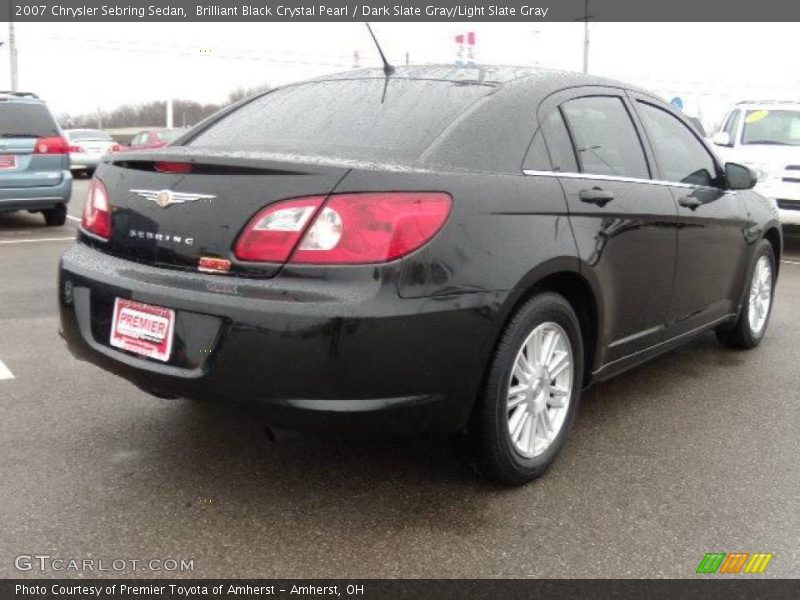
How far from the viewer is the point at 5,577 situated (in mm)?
2312

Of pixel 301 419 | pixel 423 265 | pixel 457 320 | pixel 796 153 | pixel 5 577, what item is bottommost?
pixel 5 577

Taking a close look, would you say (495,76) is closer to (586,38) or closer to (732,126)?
(732,126)

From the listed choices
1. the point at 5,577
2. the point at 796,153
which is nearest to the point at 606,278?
the point at 5,577

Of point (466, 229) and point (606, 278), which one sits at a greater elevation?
point (466, 229)

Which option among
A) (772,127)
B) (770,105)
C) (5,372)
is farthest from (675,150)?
(770,105)

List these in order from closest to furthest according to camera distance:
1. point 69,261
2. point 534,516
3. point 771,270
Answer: point 534,516 < point 69,261 < point 771,270

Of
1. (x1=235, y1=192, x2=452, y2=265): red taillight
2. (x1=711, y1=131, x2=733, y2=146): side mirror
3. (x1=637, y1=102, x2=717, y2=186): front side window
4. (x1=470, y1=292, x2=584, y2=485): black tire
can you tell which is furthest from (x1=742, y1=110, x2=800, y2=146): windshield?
(x1=235, y1=192, x2=452, y2=265): red taillight

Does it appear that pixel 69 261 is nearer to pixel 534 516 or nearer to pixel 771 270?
pixel 534 516

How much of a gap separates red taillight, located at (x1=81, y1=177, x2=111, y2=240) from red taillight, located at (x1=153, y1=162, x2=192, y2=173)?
30 centimetres

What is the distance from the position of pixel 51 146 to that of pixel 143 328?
27.3 feet

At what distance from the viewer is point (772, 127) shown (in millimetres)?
10445

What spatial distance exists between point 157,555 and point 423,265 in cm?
118

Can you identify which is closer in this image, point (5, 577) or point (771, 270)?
point (5, 577)

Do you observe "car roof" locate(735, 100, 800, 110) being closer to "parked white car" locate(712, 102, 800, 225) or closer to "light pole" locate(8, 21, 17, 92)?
"parked white car" locate(712, 102, 800, 225)
